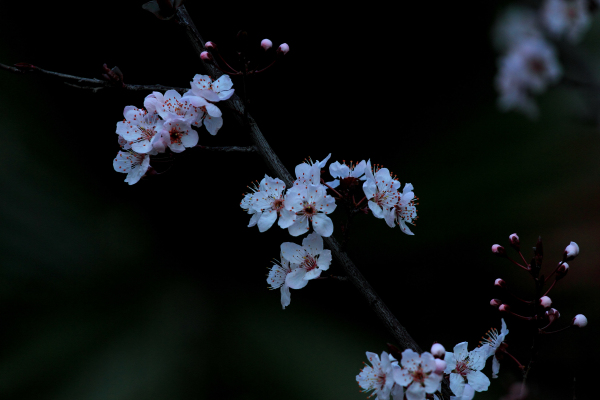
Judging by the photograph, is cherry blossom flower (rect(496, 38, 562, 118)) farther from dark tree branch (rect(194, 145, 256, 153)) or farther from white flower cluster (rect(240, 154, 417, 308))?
dark tree branch (rect(194, 145, 256, 153))

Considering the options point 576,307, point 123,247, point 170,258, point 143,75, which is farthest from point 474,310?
point 143,75

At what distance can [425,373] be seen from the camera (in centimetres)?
46

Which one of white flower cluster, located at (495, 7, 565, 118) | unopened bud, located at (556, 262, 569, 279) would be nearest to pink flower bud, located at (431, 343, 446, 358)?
unopened bud, located at (556, 262, 569, 279)

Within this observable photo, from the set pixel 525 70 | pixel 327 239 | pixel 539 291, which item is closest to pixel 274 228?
pixel 525 70

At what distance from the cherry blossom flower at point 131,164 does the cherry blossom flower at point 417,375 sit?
454mm

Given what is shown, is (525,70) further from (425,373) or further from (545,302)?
(425,373)

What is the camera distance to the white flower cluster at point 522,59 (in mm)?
1197

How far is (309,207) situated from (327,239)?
0.07 meters

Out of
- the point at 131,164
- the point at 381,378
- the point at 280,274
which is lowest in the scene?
the point at 381,378

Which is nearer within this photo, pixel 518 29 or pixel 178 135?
pixel 178 135

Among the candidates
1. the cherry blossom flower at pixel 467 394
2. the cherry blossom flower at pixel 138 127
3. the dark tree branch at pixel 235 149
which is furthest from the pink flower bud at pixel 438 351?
the cherry blossom flower at pixel 138 127

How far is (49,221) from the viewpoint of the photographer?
157cm

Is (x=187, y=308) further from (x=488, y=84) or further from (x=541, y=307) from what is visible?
(x=488, y=84)

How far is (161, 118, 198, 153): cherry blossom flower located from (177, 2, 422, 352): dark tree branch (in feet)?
0.22
